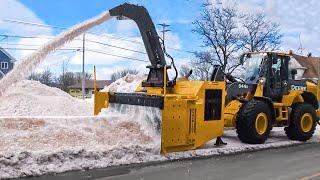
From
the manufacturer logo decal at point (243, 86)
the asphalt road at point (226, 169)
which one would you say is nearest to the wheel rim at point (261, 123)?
the manufacturer logo decal at point (243, 86)

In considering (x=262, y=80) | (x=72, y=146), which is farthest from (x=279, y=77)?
(x=72, y=146)

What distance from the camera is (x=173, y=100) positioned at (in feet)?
40.3

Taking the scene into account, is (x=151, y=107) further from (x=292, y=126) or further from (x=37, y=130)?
(x=292, y=126)

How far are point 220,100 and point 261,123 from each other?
1930mm

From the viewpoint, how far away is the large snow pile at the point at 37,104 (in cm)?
2030

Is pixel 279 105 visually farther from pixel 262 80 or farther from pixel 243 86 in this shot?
pixel 243 86

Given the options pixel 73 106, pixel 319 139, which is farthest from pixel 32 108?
pixel 319 139

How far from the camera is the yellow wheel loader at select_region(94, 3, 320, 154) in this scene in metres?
12.4

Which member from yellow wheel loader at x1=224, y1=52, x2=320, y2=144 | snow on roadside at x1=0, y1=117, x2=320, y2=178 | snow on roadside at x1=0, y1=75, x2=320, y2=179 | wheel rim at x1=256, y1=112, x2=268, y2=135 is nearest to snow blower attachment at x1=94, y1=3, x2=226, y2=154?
snow on roadside at x1=0, y1=75, x2=320, y2=179

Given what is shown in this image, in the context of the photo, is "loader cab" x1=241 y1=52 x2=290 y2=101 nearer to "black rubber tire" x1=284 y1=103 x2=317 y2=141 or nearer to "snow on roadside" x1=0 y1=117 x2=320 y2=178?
"black rubber tire" x1=284 y1=103 x2=317 y2=141

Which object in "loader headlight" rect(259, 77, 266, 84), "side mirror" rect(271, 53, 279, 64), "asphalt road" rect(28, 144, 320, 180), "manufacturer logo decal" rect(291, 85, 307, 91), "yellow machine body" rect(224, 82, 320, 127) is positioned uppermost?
"side mirror" rect(271, 53, 279, 64)

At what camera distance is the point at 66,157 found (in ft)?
33.8

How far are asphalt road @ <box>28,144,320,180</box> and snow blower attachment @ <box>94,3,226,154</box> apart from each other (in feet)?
2.58

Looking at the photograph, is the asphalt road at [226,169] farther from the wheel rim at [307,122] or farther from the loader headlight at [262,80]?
the wheel rim at [307,122]
